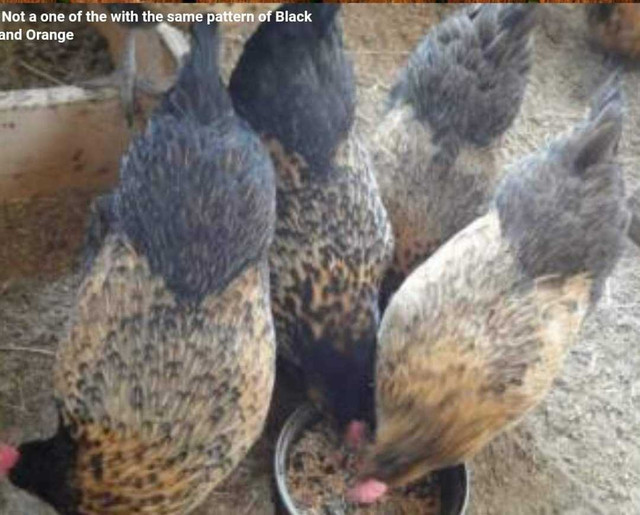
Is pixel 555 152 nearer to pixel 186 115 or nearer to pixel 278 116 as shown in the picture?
pixel 278 116

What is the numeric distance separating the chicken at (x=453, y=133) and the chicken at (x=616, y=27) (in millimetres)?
1329

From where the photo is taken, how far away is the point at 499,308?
2.16 metres

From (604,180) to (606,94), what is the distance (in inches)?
8.9

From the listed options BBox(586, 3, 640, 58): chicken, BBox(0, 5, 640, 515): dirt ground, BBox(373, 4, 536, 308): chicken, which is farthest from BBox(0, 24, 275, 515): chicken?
BBox(586, 3, 640, 58): chicken

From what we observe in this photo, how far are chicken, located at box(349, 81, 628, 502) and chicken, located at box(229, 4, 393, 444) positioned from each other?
0.31ft

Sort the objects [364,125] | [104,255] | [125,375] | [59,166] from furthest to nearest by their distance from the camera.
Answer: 1. [364,125]
2. [59,166]
3. [104,255]
4. [125,375]

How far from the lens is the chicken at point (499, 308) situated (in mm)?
2064

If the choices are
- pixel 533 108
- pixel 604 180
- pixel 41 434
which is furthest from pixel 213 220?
pixel 533 108

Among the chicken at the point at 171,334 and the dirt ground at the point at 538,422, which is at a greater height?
the chicken at the point at 171,334

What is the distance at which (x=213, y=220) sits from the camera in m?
1.93

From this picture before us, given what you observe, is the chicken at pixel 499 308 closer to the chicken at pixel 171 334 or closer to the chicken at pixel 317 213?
the chicken at pixel 317 213

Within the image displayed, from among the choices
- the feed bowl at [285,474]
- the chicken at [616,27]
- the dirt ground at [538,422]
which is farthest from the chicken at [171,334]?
the chicken at [616,27]

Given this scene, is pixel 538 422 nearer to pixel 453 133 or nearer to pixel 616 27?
pixel 453 133

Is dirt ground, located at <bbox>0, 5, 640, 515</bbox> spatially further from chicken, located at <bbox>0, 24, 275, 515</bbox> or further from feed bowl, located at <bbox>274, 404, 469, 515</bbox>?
chicken, located at <bbox>0, 24, 275, 515</bbox>
